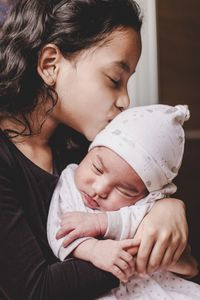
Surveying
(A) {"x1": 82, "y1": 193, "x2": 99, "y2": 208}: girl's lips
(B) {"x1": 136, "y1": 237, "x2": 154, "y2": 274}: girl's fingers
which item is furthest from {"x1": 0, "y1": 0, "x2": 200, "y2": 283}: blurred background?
(B) {"x1": 136, "y1": 237, "x2": 154, "y2": 274}: girl's fingers

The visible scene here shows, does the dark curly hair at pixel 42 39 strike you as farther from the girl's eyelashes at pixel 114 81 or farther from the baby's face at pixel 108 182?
the baby's face at pixel 108 182

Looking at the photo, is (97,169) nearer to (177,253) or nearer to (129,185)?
(129,185)

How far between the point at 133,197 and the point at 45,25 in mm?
495

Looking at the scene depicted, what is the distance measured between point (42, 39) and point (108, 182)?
410 millimetres

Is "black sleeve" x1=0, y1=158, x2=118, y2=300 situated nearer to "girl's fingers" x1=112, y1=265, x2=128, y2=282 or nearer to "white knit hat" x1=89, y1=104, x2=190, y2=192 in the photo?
"girl's fingers" x1=112, y1=265, x2=128, y2=282

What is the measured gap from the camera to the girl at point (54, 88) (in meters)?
1.16

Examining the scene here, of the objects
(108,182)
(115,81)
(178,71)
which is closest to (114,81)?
(115,81)

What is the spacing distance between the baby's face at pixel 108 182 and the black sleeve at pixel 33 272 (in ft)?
0.52

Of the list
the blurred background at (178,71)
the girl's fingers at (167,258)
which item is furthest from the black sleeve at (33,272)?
the blurred background at (178,71)

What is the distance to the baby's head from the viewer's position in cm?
115

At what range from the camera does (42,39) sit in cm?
125

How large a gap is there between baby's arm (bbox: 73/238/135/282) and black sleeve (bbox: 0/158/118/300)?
29 millimetres

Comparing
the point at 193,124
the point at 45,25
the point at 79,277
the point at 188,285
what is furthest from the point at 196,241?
the point at 45,25

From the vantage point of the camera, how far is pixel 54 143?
1406 millimetres
